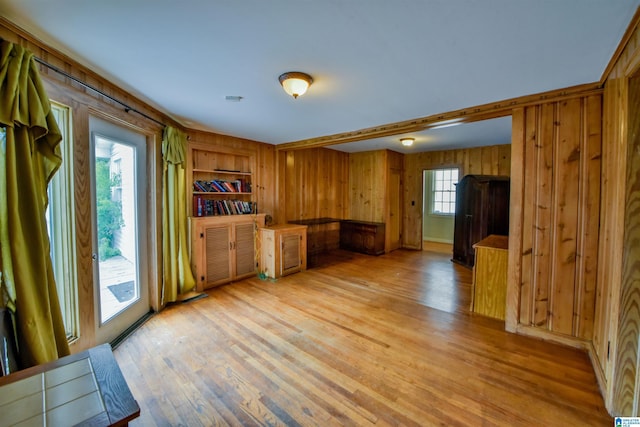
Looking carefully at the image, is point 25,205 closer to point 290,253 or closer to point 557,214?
point 290,253

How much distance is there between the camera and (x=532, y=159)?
2508 millimetres

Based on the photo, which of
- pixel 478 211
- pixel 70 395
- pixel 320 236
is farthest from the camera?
pixel 320 236

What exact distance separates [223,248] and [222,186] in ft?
3.11

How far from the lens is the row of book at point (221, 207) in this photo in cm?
378

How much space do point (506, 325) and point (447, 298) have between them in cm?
82

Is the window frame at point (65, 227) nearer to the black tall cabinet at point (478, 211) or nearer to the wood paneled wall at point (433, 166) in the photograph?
the black tall cabinet at point (478, 211)

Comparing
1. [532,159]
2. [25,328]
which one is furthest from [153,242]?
[532,159]

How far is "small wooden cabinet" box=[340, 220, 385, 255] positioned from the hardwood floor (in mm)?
2372

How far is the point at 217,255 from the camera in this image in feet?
12.8

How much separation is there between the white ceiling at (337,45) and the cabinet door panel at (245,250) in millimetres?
1993

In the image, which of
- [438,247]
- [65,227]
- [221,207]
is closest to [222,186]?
[221,207]

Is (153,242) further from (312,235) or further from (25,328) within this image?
(312,235)

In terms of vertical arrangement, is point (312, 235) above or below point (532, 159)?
below

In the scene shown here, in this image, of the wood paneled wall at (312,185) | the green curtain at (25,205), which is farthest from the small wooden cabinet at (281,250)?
the green curtain at (25,205)
